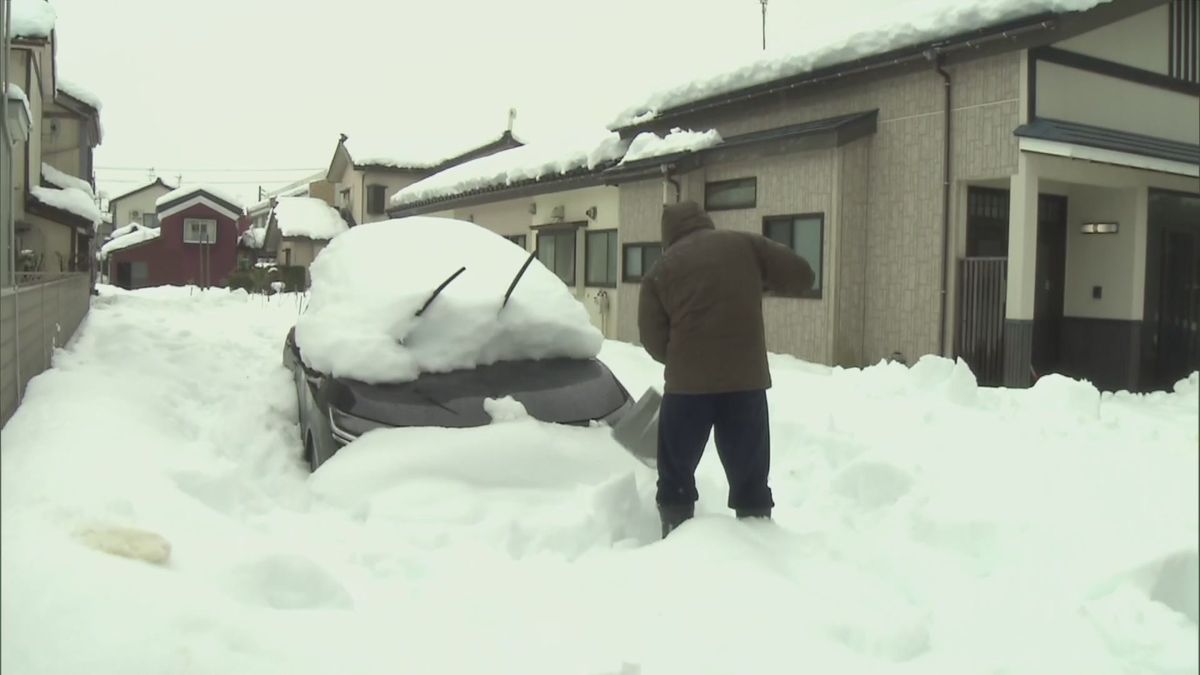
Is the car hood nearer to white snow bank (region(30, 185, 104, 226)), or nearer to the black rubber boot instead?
the black rubber boot

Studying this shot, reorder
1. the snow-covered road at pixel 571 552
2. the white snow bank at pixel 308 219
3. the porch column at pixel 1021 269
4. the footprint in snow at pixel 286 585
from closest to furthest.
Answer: the snow-covered road at pixel 571 552, the footprint in snow at pixel 286 585, the porch column at pixel 1021 269, the white snow bank at pixel 308 219

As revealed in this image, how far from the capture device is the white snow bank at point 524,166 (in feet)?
45.8

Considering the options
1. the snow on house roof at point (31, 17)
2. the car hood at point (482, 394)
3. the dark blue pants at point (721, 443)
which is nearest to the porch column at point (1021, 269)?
the car hood at point (482, 394)

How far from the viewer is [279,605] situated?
261cm

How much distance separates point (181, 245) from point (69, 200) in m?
16.8

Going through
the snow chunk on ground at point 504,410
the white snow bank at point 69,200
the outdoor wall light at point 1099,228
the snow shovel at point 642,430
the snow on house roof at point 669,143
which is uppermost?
the snow on house roof at point 669,143

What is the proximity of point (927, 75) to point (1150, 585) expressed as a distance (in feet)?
28.3

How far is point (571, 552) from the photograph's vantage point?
3492mm

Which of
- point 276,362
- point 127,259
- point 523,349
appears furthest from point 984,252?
point 127,259

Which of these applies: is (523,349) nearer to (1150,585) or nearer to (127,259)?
(1150,585)

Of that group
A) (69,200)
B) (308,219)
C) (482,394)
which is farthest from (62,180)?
(482,394)

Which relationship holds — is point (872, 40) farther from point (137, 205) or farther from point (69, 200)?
point (137, 205)

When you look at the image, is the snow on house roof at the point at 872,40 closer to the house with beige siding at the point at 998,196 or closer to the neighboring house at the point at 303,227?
the house with beige siding at the point at 998,196

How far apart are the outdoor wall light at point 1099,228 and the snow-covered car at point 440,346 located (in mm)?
7147
